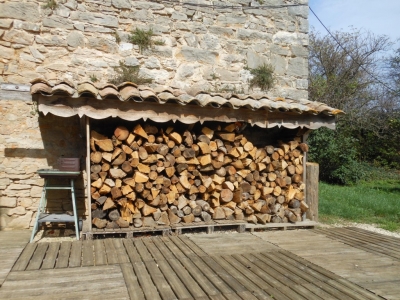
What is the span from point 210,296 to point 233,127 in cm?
286

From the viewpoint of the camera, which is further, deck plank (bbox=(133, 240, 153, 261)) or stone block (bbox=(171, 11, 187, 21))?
stone block (bbox=(171, 11, 187, 21))

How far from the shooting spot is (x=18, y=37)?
17.5 feet

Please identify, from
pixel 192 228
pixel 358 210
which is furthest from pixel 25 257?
pixel 358 210

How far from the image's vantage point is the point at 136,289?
126 inches

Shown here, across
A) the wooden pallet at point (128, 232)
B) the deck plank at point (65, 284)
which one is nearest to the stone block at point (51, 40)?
the wooden pallet at point (128, 232)

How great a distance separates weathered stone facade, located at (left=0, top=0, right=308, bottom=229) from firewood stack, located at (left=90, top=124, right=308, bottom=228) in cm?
98

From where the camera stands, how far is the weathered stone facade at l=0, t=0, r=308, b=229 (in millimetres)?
5254

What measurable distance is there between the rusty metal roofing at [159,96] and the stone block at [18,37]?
118 cm

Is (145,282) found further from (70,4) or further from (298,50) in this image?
(298,50)

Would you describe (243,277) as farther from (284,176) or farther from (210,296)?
(284,176)

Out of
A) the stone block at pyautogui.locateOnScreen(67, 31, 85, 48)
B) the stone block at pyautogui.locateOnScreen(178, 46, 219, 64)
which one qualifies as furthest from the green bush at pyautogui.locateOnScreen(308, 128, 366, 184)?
the stone block at pyautogui.locateOnScreen(67, 31, 85, 48)

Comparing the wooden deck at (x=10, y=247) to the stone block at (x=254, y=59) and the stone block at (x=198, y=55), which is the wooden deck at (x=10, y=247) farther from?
the stone block at (x=254, y=59)

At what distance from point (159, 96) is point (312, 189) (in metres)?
2.96

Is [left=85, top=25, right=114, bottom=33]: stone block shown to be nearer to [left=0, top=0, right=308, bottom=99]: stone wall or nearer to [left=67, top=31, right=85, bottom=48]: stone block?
[left=0, top=0, right=308, bottom=99]: stone wall
